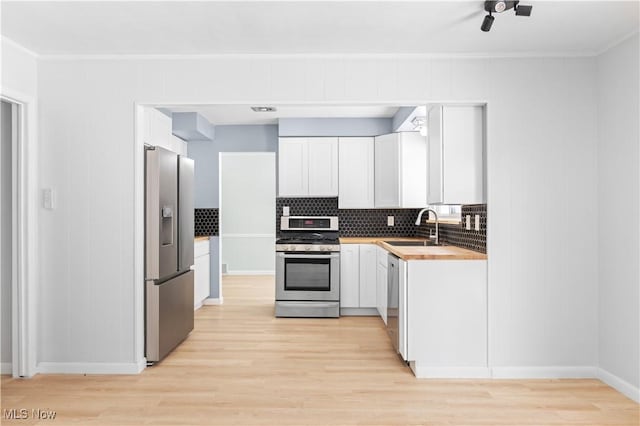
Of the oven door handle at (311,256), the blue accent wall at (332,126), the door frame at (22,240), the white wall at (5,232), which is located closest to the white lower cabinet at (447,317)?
the oven door handle at (311,256)

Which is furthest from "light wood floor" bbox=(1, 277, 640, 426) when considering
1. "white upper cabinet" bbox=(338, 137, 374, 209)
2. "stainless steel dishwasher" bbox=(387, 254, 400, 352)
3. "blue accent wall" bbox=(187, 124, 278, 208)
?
"blue accent wall" bbox=(187, 124, 278, 208)

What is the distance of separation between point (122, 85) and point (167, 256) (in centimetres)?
138

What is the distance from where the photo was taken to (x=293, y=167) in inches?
231

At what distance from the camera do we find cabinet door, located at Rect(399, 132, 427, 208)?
5.46 meters

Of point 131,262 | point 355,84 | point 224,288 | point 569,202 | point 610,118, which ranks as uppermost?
point 355,84

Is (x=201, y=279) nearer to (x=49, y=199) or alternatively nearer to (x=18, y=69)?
(x=49, y=199)

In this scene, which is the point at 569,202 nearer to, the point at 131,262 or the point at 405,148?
the point at 405,148

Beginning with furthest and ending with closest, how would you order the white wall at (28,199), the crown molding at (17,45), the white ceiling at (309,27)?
1. the white wall at (28,199)
2. the crown molding at (17,45)
3. the white ceiling at (309,27)

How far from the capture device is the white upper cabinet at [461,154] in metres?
Answer: 3.46

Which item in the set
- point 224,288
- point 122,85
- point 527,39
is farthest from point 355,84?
point 224,288

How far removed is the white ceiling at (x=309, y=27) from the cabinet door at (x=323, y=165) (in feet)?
8.26

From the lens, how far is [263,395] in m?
3.04

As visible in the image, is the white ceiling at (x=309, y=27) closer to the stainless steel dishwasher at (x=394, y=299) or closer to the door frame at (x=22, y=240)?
the door frame at (x=22, y=240)

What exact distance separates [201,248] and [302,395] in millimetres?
3140
